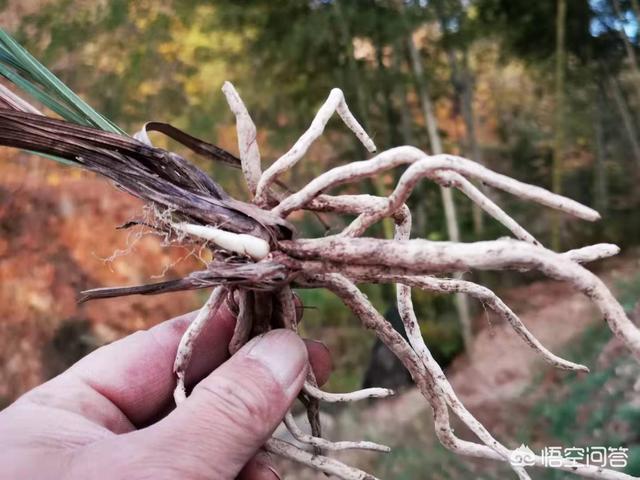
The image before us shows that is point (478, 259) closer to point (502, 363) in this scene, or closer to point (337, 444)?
point (337, 444)

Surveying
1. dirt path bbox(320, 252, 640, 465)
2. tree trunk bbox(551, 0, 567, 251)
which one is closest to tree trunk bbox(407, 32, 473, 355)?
dirt path bbox(320, 252, 640, 465)

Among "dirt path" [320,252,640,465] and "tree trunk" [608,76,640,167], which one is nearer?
"dirt path" [320,252,640,465]

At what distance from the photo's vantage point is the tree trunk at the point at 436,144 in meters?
2.51

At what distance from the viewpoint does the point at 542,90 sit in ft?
12.9

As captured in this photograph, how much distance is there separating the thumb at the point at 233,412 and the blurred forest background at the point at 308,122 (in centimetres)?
169

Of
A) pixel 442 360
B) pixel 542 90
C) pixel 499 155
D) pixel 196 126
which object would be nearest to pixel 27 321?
pixel 196 126

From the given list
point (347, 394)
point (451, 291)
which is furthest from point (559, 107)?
point (347, 394)

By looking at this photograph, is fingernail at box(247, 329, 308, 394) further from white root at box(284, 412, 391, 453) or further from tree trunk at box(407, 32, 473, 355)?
tree trunk at box(407, 32, 473, 355)

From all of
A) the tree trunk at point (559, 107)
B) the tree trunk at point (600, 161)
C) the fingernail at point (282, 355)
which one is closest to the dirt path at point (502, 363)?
the tree trunk at point (559, 107)

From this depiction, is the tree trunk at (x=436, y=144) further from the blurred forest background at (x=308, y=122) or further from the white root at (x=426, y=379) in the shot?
the white root at (x=426, y=379)

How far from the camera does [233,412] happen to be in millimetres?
545

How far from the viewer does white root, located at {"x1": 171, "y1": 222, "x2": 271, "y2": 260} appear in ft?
1.90

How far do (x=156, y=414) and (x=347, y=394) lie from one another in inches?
12.5

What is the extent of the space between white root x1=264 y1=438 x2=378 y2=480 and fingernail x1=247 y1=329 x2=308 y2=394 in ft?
0.29
